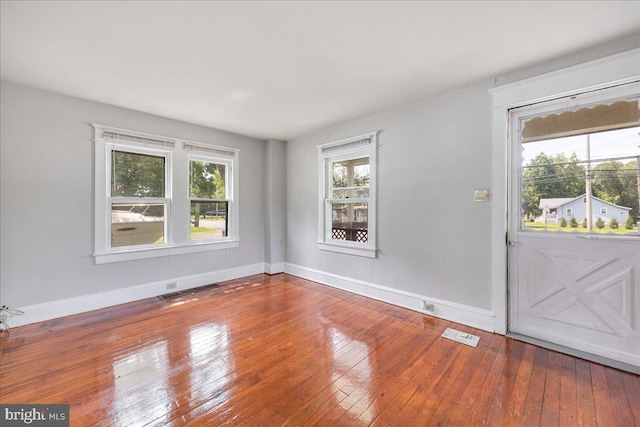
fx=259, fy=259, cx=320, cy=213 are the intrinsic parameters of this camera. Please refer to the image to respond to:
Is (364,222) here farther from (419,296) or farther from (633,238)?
(633,238)

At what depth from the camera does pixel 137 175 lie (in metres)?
3.61

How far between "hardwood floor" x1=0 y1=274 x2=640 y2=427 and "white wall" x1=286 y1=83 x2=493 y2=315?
0.54 metres

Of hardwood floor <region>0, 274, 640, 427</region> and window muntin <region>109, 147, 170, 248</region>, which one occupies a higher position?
window muntin <region>109, 147, 170, 248</region>

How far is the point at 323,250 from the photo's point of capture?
4.38m

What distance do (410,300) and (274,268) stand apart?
2.63m

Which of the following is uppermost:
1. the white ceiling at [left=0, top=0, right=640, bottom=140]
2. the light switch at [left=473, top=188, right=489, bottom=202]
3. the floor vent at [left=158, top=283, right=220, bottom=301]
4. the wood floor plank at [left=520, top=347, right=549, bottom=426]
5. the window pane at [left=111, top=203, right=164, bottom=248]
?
the white ceiling at [left=0, top=0, right=640, bottom=140]

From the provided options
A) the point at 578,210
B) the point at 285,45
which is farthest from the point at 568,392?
the point at 285,45

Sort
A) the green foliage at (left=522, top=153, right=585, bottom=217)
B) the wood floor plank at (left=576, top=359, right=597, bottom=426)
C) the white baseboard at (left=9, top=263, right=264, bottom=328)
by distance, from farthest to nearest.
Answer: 1. the white baseboard at (left=9, top=263, right=264, bottom=328)
2. the green foliage at (left=522, top=153, right=585, bottom=217)
3. the wood floor plank at (left=576, top=359, right=597, bottom=426)

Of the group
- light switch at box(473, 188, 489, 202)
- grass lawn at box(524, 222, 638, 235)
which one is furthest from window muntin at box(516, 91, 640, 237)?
light switch at box(473, 188, 489, 202)

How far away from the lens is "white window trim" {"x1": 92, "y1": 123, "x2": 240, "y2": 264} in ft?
10.7

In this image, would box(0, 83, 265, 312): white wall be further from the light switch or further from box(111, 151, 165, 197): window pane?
the light switch

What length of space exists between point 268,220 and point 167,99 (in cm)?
252

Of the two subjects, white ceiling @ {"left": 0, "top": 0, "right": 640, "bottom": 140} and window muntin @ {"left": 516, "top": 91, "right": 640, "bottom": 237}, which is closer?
white ceiling @ {"left": 0, "top": 0, "right": 640, "bottom": 140}

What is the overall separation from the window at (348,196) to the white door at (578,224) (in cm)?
163
